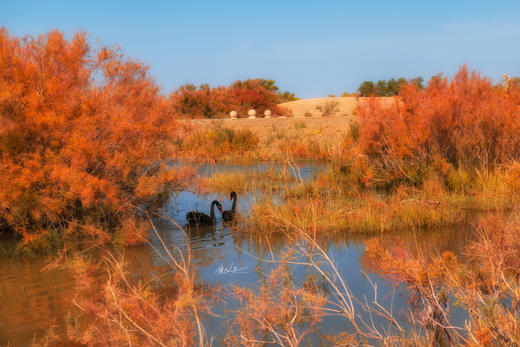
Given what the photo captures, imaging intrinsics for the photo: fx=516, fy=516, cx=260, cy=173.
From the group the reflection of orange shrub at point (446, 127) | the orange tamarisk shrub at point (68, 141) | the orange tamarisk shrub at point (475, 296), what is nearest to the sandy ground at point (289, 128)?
the reflection of orange shrub at point (446, 127)

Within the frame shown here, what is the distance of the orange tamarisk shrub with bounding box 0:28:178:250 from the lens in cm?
788

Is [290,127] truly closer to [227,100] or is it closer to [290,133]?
[290,133]

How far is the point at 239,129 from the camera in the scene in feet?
79.6

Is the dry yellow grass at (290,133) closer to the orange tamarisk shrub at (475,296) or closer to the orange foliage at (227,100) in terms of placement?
the orange foliage at (227,100)

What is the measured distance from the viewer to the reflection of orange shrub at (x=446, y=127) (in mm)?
11086

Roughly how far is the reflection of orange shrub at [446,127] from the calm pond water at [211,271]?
134 inches

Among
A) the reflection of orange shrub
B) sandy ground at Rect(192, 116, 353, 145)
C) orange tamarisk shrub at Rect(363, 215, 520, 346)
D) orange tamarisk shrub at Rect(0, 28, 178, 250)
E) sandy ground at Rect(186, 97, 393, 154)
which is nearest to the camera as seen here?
orange tamarisk shrub at Rect(363, 215, 520, 346)

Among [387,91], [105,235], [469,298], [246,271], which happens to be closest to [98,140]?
[105,235]

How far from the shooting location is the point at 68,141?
8250 mm

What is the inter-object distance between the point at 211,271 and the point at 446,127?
6.86 metres

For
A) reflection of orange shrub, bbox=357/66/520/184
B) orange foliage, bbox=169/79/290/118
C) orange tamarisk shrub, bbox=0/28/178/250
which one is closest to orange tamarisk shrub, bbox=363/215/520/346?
orange tamarisk shrub, bbox=0/28/178/250

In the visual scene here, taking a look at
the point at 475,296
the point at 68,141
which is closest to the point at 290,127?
the point at 68,141

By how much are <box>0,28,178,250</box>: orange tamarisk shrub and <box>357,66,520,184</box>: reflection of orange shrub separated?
5339 millimetres

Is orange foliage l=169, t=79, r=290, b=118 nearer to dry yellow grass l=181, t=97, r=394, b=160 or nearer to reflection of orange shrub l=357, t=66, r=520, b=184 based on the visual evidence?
dry yellow grass l=181, t=97, r=394, b=160
